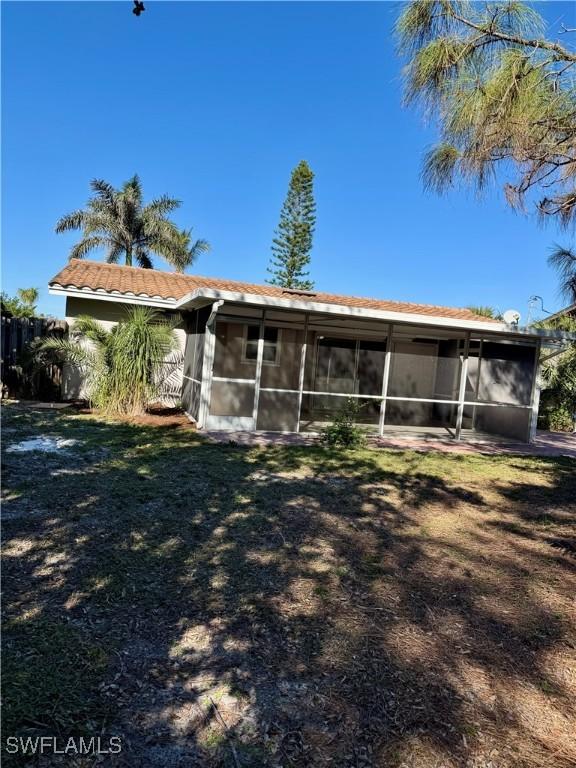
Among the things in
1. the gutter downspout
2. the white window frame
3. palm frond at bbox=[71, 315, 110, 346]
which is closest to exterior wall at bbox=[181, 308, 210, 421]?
the gutter downspout

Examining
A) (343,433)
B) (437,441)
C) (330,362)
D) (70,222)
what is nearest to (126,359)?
(330,362)

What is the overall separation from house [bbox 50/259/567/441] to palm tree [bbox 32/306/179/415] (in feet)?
2.54

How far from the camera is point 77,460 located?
243 inches

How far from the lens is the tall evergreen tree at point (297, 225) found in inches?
1234

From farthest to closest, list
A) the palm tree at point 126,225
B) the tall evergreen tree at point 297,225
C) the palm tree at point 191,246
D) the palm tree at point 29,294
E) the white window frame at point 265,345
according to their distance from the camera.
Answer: the tall evergreen tree at point 297,225 < the palm tree at point 191,246 < the palm tree at point 29,294 < the palm tree at point 126,225 < the white window frame at point 265,345

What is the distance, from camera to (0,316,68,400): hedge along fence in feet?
35.9

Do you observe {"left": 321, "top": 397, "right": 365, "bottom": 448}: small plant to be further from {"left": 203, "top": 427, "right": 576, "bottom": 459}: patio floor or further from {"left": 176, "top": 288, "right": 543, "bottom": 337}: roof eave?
{"left": 176, "top": 288, "right": 543, "bottom": 337}: roof eave

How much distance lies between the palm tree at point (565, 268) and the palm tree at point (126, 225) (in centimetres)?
2080

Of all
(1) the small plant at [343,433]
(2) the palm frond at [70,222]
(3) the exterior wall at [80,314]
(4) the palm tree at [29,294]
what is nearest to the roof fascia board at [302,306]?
(3) the exterior wall at [80,314]

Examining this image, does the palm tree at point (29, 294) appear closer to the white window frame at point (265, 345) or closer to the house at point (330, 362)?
the house at point (330, 362)

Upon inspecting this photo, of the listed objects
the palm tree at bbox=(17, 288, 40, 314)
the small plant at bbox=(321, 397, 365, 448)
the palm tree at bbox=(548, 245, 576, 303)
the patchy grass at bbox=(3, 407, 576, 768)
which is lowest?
the patchy grass at bbox=(3, 407, 576, 768)

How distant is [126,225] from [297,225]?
1062 centimetres

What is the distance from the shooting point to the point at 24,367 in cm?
1091

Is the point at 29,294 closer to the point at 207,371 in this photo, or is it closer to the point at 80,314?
the point at 80,314
